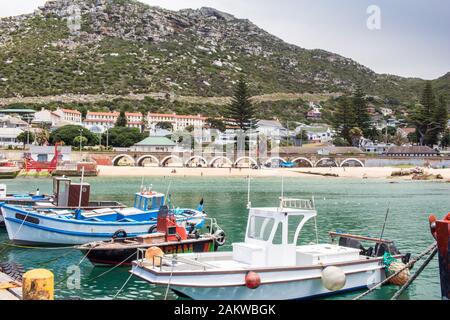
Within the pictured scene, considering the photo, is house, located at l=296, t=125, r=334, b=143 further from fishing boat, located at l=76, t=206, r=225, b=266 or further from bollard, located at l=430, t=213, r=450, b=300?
bollard, located at l=430, t=213, r=450, b=300

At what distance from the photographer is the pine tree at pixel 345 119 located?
123m

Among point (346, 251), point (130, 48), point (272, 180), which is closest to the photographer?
point (346, 251)

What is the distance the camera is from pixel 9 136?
110 metres

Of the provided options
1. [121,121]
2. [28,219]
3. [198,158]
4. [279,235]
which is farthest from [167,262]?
[121,121]

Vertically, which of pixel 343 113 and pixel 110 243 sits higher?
pixel 343 113

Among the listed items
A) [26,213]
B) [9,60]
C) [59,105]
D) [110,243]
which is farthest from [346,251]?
[9,60]

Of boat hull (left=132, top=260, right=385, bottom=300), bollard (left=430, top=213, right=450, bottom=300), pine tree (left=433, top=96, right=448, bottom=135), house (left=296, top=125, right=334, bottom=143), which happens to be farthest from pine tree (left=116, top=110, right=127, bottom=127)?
bollard (left=430, top=213, right=450, bottom=300)

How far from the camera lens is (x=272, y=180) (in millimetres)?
79375

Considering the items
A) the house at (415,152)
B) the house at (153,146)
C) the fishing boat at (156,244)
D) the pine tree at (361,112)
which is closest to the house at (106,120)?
the house at (153,146)

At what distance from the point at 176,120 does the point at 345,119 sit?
47.1 m

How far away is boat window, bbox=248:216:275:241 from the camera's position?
1448cm

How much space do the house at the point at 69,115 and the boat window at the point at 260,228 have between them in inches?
4542
